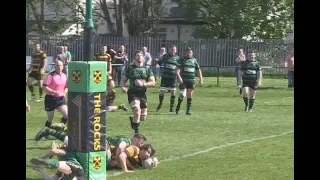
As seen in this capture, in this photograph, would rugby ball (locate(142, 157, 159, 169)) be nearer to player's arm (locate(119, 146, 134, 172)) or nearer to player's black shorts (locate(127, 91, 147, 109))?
player's arm (locate(119, 146, 134, 172))

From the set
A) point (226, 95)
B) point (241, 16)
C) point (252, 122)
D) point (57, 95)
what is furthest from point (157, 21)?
point (57, 95)

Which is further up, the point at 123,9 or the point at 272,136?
the point at 123,9

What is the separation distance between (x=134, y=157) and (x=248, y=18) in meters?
38.9

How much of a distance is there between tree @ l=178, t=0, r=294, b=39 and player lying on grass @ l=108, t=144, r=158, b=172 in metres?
38.7

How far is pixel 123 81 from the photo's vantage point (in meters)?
17.8

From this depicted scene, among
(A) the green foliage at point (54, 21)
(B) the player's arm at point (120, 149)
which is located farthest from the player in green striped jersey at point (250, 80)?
(A) the green foliage at point (54, 21)

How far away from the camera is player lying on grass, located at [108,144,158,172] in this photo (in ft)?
42.3

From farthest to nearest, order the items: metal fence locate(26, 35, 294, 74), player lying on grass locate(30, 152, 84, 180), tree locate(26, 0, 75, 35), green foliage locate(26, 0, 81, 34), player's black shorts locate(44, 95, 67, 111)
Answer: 1. tree locate(26, 0, 75, 35)
2. green foliage locate(26, 0, 81, 34)
3. metal fence locate(26, 35, 294, 74)
4. player's black shorts locate(44, 95, 67, 111)
5. player lying on grass locate(30, 152, 84, 180)

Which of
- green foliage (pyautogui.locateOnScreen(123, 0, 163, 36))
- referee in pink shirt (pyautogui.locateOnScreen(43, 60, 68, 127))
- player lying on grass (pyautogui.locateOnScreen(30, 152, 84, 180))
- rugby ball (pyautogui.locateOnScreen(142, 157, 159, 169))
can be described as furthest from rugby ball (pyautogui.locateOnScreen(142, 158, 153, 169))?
green foliage (pyautogui.locateOnScreen(123, 0, 163, 36))

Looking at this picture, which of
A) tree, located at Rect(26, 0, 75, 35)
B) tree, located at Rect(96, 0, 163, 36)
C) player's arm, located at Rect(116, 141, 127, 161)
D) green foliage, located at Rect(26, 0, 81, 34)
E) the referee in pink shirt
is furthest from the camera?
tree, located at Rect(26, 0, 75, 35)

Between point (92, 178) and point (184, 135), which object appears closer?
point (92, 178)

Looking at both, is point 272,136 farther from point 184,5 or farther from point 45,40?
point 184,5

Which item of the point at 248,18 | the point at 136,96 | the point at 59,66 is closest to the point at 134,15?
the point at 248,18

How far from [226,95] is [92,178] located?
68.9 feet
